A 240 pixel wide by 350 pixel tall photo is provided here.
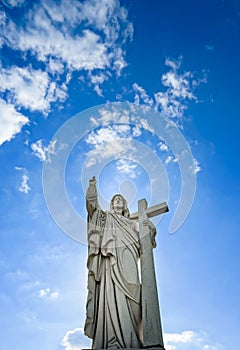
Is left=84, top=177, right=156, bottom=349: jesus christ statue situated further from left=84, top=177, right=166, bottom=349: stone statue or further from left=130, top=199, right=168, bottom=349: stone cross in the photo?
left=130, top=199, right=168, bottom=349: stone cross

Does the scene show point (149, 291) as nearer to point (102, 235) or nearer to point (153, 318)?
point (153, 318)

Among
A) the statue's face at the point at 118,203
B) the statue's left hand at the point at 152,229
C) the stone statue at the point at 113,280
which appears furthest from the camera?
the statue's face at the point at 118,203

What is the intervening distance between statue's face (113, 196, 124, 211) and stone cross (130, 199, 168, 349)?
0.80 m

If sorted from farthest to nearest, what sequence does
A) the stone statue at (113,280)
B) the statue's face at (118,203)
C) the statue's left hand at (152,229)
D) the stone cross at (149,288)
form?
1. the statue's face at (118,203)
2. the statue's left hand at (152,229)
3. the stone statue at (113,280)
4. the stone cross at (149,288)

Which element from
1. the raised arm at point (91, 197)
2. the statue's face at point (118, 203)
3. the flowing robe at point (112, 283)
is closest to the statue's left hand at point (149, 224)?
the flowing robe at point (112, 283)

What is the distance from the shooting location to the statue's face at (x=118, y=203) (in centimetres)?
1014

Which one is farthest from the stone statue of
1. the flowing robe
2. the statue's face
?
the statue's face

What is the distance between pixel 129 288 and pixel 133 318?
0.67 metres

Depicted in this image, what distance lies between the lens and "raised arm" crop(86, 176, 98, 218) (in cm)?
877

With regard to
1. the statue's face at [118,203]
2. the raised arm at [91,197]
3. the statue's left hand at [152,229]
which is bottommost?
the statue's left hand at [152,229]

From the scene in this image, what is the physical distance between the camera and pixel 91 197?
885 cm

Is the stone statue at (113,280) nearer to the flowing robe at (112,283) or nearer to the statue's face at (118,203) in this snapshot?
the flowing robe at (112,283)

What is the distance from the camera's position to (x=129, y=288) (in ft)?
24.3

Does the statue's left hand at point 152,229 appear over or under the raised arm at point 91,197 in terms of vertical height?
under
